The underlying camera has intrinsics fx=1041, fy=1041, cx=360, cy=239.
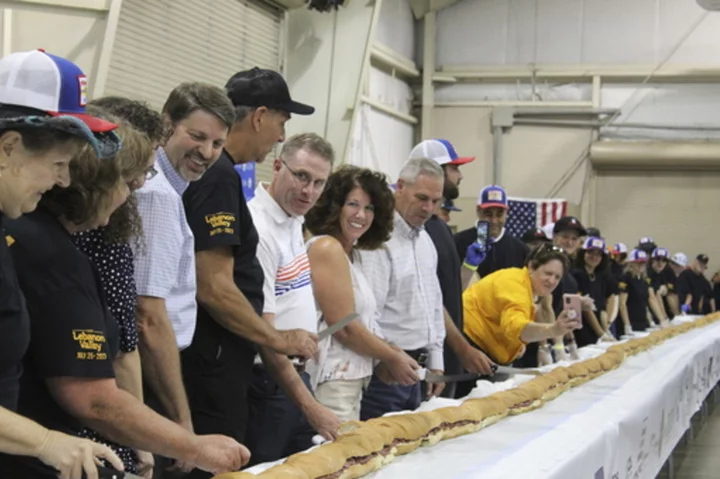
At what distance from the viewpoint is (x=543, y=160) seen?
12773 millimetres

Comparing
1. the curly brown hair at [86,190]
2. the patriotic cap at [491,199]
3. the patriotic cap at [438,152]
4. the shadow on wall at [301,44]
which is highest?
the shadow on wall at [301,44]

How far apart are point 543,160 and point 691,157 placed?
173cm

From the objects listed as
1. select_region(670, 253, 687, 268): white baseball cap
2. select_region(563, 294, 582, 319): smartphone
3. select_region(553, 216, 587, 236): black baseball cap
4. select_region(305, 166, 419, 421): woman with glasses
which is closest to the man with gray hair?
select_region(305, 166, 419, 421): woman with glasses

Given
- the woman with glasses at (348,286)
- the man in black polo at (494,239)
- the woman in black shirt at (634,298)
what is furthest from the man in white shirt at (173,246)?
the woman in black shirt at (634,298)

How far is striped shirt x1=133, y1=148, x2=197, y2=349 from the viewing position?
6.20 ft

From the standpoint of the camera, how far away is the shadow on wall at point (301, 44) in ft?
24.6

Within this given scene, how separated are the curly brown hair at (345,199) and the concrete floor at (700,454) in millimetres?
2645

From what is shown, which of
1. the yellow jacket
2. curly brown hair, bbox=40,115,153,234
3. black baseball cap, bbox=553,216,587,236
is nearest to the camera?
curly brown hair, bbox=40,115,153,234

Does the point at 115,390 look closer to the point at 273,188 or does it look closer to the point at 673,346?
the point at 273,188

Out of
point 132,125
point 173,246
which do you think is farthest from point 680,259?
point 132,125

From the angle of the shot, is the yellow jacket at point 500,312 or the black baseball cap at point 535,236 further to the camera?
the black baseball cap at point 535,236

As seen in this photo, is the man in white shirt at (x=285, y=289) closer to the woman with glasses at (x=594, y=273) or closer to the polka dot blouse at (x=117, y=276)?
the polka dot blouse at (x=117, y=276)

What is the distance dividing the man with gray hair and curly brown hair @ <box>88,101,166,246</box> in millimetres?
1151

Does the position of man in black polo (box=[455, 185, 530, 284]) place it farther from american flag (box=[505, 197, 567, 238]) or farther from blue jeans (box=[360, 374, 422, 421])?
american flag (box=[505, 197, 567, 238])
